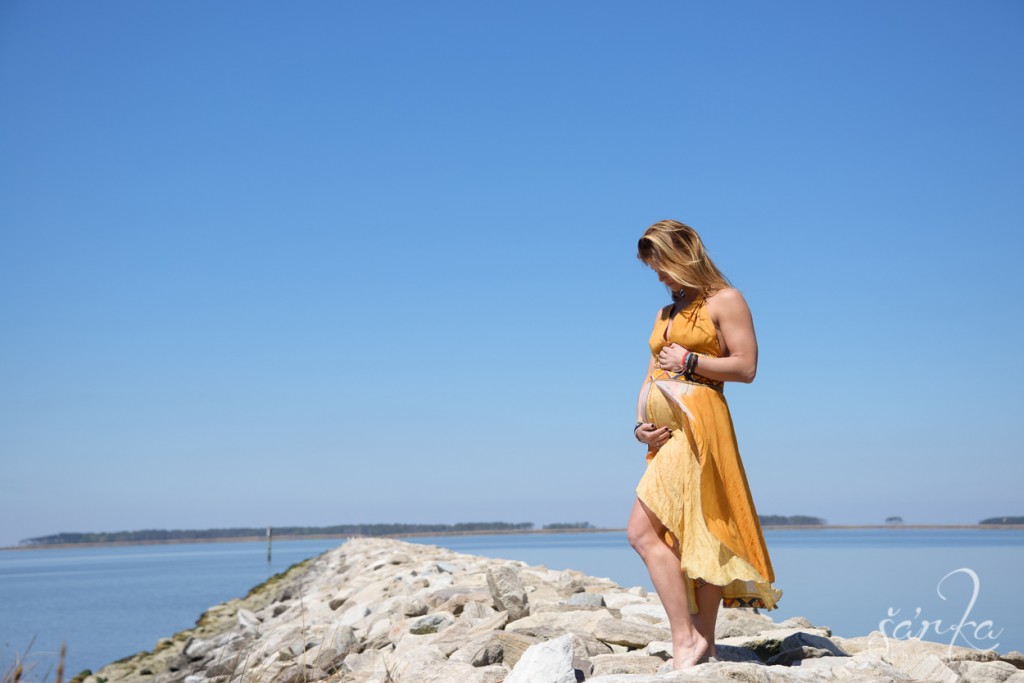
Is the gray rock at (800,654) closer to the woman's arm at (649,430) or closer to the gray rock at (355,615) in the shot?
the woman's arm at (649,430)

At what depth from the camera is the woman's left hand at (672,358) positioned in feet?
12.4

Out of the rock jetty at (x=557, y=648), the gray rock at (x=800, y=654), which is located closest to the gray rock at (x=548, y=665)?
the rock jetty at (x=557, y=648)

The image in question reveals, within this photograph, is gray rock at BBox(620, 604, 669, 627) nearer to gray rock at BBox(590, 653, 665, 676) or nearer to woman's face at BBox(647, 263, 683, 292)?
gray rock at BBox(590, 653, 665, 676)

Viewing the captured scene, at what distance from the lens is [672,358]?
3811 mm

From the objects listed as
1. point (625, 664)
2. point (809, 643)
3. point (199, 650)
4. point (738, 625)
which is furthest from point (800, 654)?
point (199, 650)

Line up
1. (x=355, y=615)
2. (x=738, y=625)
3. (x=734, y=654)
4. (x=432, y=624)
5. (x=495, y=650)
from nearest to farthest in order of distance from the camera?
1. (x=734, y=654)
2. (x=495, y=650)
3. (x=738, y=625)
4. (x=432, y=624)
5. (x=355, y=615)

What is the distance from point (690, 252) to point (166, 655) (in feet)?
34.2

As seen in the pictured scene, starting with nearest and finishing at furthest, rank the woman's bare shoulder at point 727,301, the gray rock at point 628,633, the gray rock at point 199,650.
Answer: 1. the woman's bare shoulder at point 727,301
2. the gray rock at point 628,633
3. the gray rock at point 199,650

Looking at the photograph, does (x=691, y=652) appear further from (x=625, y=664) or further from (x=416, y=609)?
(x=416, y=609)

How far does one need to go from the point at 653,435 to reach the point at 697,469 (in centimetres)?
24

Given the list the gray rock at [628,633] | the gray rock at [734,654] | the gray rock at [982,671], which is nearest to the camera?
the gray rock at [982,671]

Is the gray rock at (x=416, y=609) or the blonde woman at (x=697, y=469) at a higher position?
the blonde woman at (x=697, y=469)

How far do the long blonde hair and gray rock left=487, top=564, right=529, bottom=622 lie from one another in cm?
236

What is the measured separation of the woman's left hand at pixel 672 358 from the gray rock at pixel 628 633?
58.7 inches
